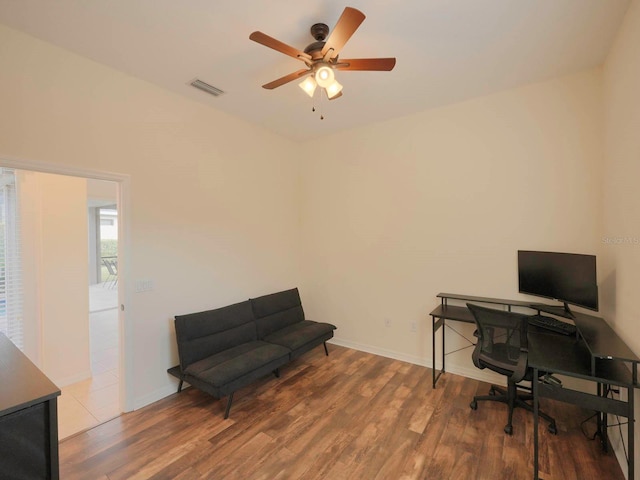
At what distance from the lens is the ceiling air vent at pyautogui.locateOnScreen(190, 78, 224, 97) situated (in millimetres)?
2805

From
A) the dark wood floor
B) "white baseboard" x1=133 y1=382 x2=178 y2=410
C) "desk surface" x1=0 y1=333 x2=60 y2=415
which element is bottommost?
the dark wood floor

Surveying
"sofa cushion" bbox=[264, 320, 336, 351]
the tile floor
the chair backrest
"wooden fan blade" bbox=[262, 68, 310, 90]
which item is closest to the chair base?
the chair backrest

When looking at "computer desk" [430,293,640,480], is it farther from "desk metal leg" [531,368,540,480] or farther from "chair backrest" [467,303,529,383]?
"chair backrest" [467,303,529,383]

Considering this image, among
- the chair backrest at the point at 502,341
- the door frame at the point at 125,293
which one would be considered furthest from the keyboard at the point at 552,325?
the door frame at the point at 125,293

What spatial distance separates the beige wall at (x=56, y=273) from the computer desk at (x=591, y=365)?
14.5 ft

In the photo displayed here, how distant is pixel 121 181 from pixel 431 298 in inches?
141

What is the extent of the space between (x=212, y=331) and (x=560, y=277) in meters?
3.39

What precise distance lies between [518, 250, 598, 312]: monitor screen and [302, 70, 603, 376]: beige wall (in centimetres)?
21

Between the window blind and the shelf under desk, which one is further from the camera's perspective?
Result: the window blind

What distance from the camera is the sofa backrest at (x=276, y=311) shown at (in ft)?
11.8

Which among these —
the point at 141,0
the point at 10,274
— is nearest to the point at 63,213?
the point at 10,274

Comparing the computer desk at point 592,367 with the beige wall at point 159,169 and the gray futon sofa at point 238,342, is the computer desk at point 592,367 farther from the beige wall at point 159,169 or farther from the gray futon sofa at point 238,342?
the beige wall at point 159,169

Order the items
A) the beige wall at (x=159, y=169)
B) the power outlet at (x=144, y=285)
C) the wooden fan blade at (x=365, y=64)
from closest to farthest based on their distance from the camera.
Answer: the wooden fan blade at (x=365, y=64) < the beige wall at (x=159, y=169) < the power outlet at (x=144, y=285)

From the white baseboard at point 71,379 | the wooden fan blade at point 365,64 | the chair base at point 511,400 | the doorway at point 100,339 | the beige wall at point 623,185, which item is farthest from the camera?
the white baseboard at point 71,379
